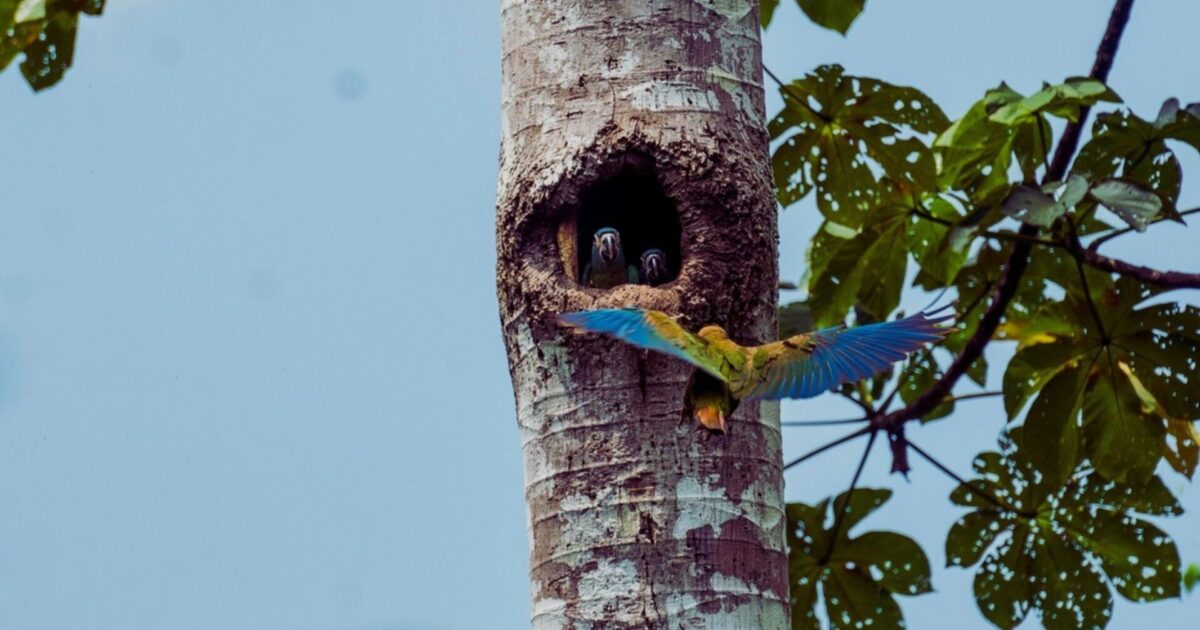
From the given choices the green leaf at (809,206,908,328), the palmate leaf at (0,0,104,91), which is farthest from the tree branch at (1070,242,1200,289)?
the palmate leaf at (0,0,104,91)

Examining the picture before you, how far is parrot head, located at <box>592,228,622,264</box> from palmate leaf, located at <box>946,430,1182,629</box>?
185 cm

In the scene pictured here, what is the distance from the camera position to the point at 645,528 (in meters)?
3.03

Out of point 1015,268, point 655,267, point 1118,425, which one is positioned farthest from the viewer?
point 1015,268

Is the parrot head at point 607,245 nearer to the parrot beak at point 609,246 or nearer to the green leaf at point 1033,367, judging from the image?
the parrot beak at point 609,246

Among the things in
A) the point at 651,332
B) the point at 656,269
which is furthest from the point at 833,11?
the point at 651,332

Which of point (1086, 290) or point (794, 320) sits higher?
point (794, 320)

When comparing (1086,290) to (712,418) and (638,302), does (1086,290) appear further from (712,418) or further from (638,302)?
(712,418)

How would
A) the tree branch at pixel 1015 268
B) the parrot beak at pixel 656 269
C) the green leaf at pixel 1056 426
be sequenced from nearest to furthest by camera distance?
the parrot beak at pixel 656 269
the tree branch at pixel 1015 268
the green leaf at pixel 1056 426

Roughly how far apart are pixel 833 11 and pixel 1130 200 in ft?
4.13

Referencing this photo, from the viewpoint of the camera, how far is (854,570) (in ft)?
17.4

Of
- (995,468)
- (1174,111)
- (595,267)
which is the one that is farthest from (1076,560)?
(595,267)

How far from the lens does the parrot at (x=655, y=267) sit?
3693 mm

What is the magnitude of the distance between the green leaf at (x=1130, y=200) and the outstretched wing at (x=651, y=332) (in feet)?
4.94

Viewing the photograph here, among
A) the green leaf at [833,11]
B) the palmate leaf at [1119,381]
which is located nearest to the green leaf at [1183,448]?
the palmate leaf at [1119,381]
